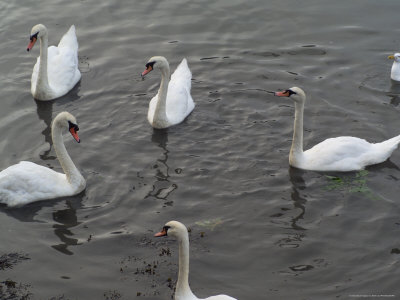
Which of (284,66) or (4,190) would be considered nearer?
(4,190)

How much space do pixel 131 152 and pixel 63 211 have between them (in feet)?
7.65

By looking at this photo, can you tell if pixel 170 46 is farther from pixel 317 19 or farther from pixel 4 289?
pixel 4 289

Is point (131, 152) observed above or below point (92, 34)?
below

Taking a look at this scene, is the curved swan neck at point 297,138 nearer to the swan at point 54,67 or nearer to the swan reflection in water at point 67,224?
the swan reflection in water at point 67,224

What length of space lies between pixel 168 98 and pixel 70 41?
11.8 ft

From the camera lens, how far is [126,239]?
472 inches

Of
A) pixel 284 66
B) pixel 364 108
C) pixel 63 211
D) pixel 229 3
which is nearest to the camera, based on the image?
pixel 63 211

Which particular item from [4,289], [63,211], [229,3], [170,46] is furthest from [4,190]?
[229,3]

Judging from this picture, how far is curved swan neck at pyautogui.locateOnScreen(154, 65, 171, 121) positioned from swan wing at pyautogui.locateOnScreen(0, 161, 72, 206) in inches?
120

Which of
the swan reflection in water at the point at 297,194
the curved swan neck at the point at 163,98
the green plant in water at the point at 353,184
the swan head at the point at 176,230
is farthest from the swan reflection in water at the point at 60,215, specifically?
the green plant in water at the point at 353,184

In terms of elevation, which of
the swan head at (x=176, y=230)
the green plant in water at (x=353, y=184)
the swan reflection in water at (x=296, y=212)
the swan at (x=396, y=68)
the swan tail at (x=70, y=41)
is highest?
the swan tail at (x=70, y=41)

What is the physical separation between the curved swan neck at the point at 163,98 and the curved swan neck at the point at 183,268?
5.93 metres

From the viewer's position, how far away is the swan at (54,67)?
16781 mm

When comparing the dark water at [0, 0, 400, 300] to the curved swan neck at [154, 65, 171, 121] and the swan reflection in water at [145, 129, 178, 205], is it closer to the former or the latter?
the swan reflection in water at [145, 129, 178, 205]
